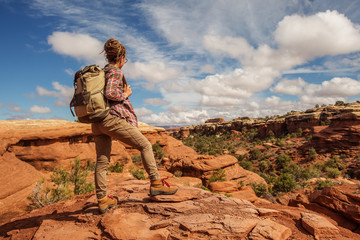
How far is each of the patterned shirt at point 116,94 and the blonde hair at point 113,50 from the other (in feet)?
0.41

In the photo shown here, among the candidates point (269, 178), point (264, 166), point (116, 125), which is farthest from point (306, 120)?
point (116, 125)

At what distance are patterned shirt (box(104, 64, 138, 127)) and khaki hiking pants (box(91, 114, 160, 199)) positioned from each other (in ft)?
0.26

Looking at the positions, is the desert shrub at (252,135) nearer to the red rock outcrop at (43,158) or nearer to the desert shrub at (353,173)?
the desert shrub at (353,173)

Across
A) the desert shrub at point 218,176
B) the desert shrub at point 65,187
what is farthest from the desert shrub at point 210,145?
the desert shrub at point 65,187

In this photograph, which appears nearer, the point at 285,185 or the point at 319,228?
the point at 319,228

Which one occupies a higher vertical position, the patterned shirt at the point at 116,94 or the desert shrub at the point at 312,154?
the patterned shirt at the point at 116,94

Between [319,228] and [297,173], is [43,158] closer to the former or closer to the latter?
[319,228]

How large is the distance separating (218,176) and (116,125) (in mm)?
13335

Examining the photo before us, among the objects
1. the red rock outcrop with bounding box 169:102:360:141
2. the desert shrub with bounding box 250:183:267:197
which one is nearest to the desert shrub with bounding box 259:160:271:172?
the desert shrub with bounding box 250:183:267:197

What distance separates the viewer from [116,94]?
8.04 feet

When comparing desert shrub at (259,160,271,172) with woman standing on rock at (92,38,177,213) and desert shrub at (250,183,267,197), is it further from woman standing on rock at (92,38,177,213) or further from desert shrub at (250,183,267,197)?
woman standing on rock at (92,38,177,213)

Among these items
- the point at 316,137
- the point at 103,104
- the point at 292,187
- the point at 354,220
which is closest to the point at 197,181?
the point at 292,187

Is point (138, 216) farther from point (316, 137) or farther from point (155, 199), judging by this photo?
point (316, 137)

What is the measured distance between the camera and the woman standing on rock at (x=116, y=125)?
2.48 meters
